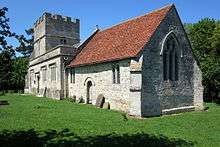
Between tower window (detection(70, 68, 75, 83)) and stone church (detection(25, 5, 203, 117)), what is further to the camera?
tower window (detection(70, 68, 75, 83))

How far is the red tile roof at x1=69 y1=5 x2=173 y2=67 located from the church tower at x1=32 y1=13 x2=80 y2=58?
11.3m

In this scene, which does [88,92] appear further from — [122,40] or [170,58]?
[170,58]

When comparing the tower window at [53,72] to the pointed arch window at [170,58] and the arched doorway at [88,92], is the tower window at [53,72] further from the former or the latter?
the pointed arch window at [170,58]

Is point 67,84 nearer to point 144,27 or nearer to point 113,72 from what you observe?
point 113,72

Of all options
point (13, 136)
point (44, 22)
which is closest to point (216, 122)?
point (13, 136)

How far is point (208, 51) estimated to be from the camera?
3862cm

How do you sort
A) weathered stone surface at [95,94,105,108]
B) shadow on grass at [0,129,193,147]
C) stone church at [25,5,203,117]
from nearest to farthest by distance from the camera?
shadow on grass at [0,129,193,147] → stone church at [25,5,203,117] → weathered stone surface at [95,94,105,108]

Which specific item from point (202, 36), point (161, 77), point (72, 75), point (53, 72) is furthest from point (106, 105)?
point (202, 36)

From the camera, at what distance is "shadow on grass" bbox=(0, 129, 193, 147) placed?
40.8ft

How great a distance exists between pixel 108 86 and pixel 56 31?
797 inches

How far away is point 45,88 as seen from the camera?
3947cm

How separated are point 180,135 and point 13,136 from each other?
7.83 metres

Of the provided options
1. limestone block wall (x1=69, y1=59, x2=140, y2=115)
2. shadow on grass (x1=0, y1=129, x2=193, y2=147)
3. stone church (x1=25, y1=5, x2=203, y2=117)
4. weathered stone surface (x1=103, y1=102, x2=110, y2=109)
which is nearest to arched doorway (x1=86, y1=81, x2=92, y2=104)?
stone church (x1=25, y1=5, x2=203, y2=117)

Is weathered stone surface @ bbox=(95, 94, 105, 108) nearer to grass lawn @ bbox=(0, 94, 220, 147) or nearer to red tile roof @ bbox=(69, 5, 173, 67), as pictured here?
red tile roof @ bbox=(69, 5, 173, 67)
